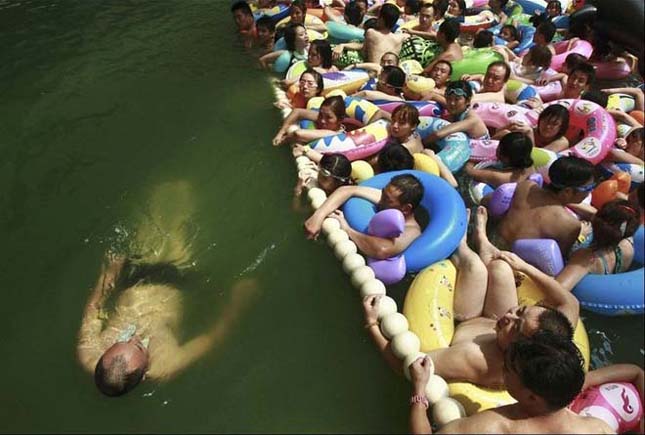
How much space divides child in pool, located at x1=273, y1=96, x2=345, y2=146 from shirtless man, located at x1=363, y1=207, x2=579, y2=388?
2.37 metres

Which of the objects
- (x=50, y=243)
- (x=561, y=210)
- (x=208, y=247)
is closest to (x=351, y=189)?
(x=208, y=247)

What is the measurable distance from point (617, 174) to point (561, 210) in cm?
119

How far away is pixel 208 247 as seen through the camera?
4789 millimetres

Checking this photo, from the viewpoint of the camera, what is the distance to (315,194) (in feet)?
16.2

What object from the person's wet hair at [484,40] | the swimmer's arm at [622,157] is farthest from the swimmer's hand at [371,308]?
the person's wet hair at [484,40]

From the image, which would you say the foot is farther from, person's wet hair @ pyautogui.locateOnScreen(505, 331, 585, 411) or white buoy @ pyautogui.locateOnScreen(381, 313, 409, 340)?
person's wet hair @ pyautogui.locateOnScreen(505, 331, 585, 411)

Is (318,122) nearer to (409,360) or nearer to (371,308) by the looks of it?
(371,308)

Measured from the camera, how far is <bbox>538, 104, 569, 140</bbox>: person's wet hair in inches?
200

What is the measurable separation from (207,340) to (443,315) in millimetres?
1838

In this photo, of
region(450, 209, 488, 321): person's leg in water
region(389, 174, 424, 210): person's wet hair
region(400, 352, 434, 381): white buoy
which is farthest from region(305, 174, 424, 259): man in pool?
region(400, 352, 434, 381): white buoy

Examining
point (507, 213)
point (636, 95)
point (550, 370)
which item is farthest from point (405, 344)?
point (636, 95)

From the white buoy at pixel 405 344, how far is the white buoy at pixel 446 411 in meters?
0.41

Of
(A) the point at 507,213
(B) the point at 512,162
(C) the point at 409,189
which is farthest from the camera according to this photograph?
(B) the point at 512,162

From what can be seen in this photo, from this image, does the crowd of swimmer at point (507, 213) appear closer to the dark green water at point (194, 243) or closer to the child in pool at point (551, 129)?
the child in pool at point (551, 129)
